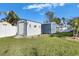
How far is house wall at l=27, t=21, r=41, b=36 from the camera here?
19.1ft

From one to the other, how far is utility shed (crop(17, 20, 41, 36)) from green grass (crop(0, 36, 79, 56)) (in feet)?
0.24

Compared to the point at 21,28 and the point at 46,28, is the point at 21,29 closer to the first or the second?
the point at 21,28

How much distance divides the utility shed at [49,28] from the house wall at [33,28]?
0.04 m

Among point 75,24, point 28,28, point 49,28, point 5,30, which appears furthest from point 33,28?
point 75,24

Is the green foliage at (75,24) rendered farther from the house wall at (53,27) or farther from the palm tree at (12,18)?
the palm tree at (12,18)

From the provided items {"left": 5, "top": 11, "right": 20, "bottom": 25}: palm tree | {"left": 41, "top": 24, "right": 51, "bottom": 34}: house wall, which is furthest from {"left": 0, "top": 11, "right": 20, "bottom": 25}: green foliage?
{"left": 41, "top": 24, "right": 51, "bottom": 34}: house wall

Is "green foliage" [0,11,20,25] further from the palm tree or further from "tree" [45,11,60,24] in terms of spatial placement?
"tree" [45,11,60,24]

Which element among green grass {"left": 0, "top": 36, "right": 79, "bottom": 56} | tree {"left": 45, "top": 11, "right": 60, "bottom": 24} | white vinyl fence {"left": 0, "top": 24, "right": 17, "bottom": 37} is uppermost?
tree {"left": 45, "top": 11, "right": 60, "bottom": 24}

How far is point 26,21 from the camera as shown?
19.1 ft

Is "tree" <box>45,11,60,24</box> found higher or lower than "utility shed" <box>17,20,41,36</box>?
higher

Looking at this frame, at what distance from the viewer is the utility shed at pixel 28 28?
19.1ft

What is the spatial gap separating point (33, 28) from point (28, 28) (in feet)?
0.16

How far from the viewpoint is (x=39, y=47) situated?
582 centimetres

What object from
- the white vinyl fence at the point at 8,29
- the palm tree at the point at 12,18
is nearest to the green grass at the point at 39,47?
the white vinyl fence at the point at 8,29
